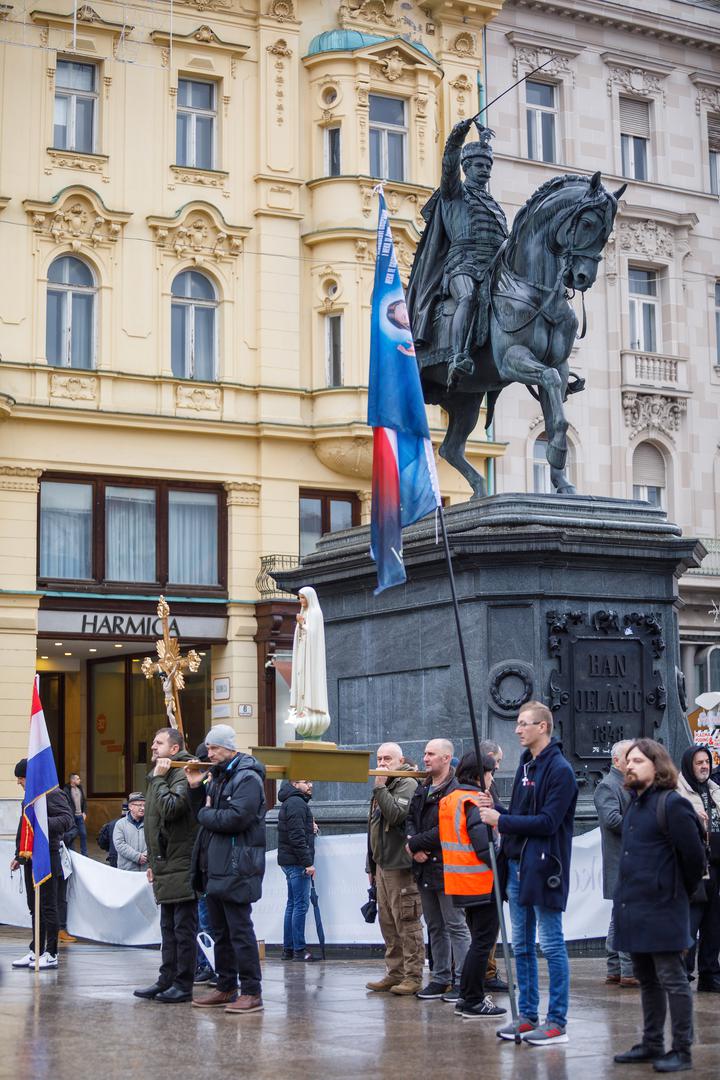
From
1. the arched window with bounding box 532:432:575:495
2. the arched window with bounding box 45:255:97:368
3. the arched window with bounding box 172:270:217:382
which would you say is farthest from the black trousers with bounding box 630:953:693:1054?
the arched window with bounding box 532:432:575:495

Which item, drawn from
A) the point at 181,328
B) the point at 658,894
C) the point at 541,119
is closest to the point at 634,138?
the point at 541,119

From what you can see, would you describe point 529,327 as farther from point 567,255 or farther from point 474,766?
point 474,766

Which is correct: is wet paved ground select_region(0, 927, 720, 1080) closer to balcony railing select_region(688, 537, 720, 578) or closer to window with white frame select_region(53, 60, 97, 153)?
window with white frame select_region(53, 60, 97, 153)

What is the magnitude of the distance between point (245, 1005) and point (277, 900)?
525 cm

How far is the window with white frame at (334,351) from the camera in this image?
36688 millimetres

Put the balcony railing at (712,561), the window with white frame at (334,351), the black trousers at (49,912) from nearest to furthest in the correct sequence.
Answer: the black trousers at (49,912)
the window with white frame at (334,351)
the balcony railing at (712,561)

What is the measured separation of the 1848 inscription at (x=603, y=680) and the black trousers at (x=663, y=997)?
5.12 meters

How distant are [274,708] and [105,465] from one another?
19.3 ft

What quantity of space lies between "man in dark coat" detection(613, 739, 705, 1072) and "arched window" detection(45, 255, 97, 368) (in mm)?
26824

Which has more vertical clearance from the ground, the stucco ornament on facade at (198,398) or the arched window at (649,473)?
the stucco ornament on facade at (198,398)

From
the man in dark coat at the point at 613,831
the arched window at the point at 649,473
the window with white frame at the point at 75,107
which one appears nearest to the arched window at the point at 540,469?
the arched window at the point at 649,473

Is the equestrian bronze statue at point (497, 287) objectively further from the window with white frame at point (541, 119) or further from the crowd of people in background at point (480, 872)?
the window with white frame at point (541, 119)

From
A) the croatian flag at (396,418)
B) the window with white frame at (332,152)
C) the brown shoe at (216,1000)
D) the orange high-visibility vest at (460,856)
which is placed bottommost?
the brown shoe at (216,1000)

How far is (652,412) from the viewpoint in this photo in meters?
40.5
